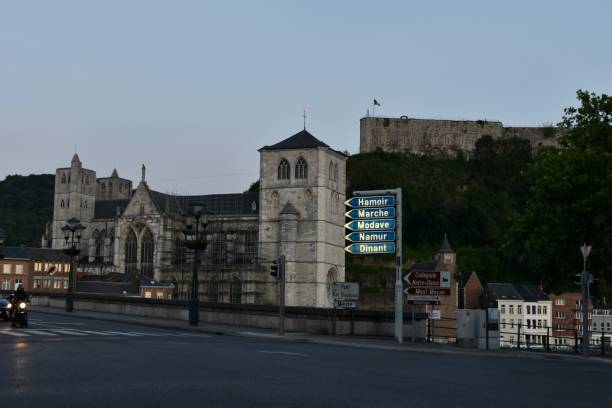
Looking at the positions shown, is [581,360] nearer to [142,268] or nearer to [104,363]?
[104,363]

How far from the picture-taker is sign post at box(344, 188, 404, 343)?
32750 millimetres

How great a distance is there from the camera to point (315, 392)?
13.2m

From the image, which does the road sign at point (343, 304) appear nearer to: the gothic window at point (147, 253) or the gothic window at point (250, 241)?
the gothic window at point (250, 241)

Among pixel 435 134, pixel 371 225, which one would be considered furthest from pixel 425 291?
pixel 435 134

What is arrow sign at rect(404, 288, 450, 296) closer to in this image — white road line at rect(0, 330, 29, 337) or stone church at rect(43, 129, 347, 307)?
white road line at rect(0, 330, 29, 337)

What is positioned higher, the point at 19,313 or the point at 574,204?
the point at 574,204

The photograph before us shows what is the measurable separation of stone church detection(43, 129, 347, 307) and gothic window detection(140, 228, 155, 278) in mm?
131

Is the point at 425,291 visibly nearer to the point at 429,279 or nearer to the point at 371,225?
the point at 429,279

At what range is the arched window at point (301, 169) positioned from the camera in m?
111

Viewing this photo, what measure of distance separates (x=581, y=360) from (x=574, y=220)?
11582 mm

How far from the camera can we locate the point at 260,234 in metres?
111

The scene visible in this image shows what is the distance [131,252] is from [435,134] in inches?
2465

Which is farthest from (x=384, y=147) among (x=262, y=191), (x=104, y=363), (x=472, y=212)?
(x=104, y=363)

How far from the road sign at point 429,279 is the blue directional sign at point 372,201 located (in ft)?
10.7
